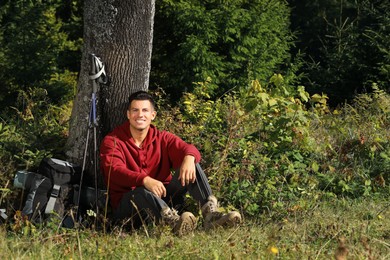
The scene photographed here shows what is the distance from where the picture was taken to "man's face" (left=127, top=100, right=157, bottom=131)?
5895mm

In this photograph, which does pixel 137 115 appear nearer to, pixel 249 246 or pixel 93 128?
pixel 93 128

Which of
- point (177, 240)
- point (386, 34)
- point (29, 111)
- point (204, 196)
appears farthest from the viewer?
point (386, 34)

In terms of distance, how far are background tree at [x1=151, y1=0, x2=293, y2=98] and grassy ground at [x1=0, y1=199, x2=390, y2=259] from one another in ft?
26.4

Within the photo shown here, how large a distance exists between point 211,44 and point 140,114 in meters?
8.82

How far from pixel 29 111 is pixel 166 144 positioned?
1969 millimetres

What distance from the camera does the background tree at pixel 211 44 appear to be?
13.8m

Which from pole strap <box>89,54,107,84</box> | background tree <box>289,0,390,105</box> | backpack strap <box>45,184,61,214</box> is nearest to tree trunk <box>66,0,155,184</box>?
pole strap <box>89,54,107,84</box>

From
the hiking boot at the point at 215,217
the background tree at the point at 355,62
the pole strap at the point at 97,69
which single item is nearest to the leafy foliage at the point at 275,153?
the hiking boot at the point at 215,217

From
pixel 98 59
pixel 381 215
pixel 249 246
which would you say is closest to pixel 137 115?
pixel 98 59

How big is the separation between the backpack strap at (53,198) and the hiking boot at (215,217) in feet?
4.13

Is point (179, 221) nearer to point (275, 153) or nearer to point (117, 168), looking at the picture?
point (117, 168)

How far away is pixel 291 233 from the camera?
5.18m

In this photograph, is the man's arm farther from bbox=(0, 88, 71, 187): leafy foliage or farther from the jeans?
bbox=(0, 88, 71, 187): leafy foliage

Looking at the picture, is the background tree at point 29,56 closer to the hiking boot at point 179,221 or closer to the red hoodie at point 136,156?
the red hoodie at point 136,156
